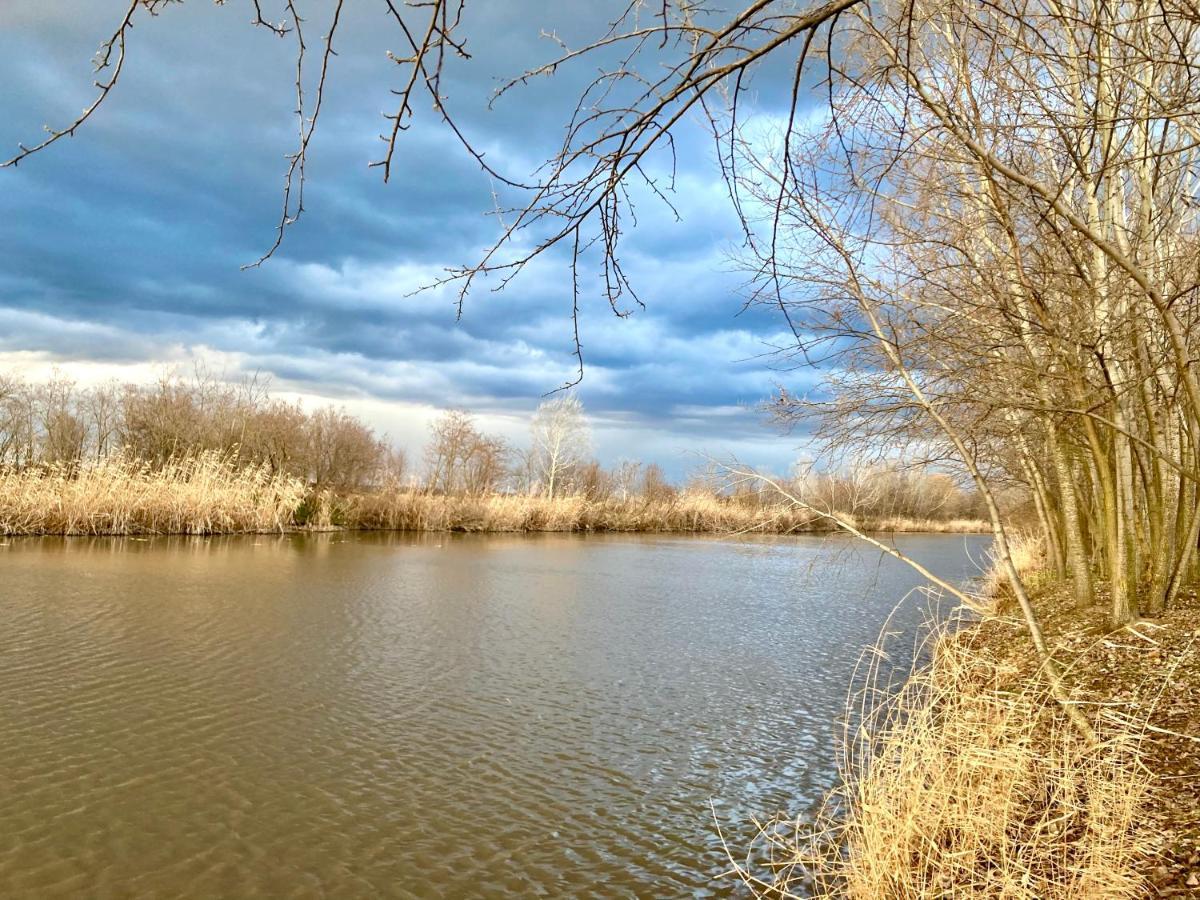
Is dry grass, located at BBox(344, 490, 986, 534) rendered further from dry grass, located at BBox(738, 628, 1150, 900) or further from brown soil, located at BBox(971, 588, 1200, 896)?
dry grass, located at BBox(738, 628, 1150, 900)

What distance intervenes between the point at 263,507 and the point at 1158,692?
19.8m

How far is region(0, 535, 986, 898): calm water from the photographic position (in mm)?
4113

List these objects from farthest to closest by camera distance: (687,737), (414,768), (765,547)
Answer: (765,547)
(687,737)
(414,768)

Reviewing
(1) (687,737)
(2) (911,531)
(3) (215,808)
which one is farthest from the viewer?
(2) (911,531)

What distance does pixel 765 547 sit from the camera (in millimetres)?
26312

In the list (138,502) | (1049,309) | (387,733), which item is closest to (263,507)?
(138,502)

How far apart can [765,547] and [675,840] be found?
22289mm

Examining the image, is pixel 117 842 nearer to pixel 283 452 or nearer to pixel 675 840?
pixel 675 840

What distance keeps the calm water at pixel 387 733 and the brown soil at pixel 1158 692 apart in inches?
72.3

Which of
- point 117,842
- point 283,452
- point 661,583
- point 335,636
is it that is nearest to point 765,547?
point 661,583

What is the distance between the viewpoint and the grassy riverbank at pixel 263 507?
56.2 ft

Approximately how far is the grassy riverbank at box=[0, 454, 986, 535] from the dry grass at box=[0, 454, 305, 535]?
0.8 inches

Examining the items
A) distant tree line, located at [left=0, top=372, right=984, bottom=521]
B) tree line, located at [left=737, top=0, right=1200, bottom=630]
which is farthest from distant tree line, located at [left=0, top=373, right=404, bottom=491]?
tree line, located at [left=737, top=0, right=1200, bottom=630]

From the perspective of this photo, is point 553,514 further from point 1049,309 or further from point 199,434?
point 1049,309
